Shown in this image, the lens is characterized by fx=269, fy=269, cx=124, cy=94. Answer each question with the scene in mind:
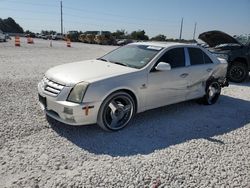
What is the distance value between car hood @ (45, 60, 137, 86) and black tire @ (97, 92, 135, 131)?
15.5 inches

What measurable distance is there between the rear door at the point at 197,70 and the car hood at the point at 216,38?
5067 mm

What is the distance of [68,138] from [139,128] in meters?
1.28

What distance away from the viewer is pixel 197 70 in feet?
19.6

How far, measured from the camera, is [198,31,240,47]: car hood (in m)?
11.0

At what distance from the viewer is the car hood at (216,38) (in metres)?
11.0

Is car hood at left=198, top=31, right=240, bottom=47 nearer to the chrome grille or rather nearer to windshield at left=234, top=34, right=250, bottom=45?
windshield at left=234, top=34, right=250, bottom=45

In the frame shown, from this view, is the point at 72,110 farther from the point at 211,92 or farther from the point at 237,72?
the point at 237,72

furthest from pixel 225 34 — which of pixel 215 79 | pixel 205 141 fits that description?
pixel 205 141

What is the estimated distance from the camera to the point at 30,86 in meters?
7.19

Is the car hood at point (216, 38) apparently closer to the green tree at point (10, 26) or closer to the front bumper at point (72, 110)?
the front bumper at point (72, 110)

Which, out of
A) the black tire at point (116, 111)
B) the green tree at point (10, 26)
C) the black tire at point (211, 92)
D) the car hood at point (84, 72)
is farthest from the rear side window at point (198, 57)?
the green tree at point (10, 26)

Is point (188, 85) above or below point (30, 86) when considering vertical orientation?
above

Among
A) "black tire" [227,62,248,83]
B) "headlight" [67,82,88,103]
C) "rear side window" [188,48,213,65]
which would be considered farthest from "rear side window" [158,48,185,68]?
"black tire" [227,62,248,83]

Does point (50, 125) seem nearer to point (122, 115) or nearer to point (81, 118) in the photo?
point (81, 118)
